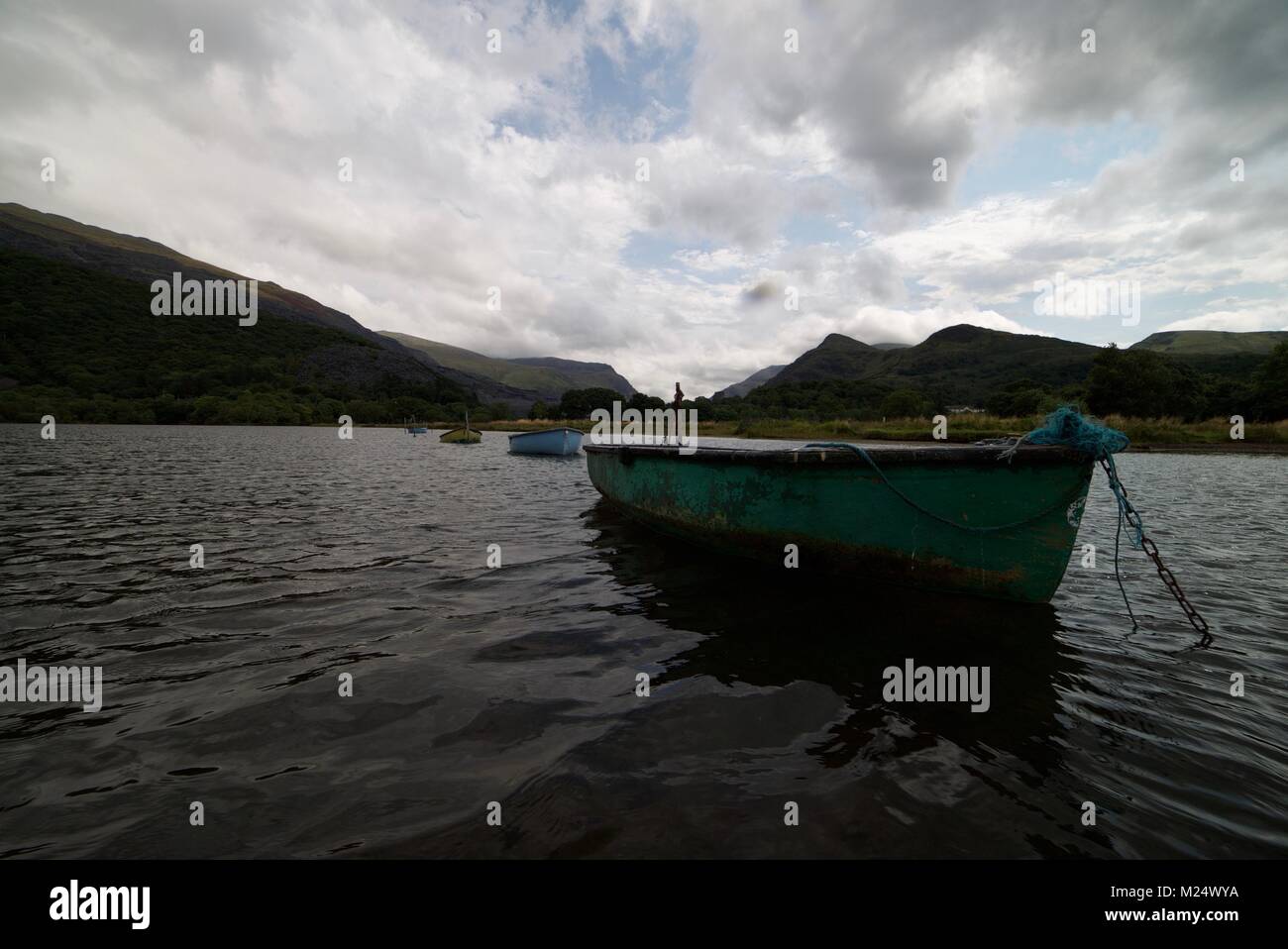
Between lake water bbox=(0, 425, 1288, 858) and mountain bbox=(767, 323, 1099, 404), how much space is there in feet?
434

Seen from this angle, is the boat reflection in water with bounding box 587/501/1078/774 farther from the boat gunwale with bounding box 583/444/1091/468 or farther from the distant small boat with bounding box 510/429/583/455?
the distant small boat with bounding box 510/429/583/455

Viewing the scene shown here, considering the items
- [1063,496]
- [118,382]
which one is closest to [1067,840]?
[1063,496]

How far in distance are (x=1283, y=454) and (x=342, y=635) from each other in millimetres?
46825

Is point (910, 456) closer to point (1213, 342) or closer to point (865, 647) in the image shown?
point (865, 647)

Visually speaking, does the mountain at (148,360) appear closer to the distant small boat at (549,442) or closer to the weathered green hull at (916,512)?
the distant small boat at (549,442)

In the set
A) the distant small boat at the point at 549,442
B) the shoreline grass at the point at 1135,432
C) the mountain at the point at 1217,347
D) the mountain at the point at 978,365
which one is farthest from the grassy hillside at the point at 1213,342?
the distant small boat at the point at 549,442

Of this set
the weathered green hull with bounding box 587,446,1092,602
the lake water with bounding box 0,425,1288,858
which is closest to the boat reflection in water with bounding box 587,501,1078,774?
the lake water with bounding box 0,425,1288,858

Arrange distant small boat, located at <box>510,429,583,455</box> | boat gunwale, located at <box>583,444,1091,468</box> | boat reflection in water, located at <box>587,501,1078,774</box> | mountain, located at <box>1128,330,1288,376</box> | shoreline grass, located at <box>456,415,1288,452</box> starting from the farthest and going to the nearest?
mountain, located at <box>1128,330,1288,376</box>
distant small boat, located at <box>510,429,583,455</box>
shoreline grass, located at <box>456,415,1288,452</box>
boat gunwale, located at <box>583,444,1091,468</box>
boat reflection in water, located at <box>587,501,1078,774</box>

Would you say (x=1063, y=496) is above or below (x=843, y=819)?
above

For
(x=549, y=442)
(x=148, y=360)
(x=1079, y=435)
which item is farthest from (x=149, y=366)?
(x=1079, y=435)

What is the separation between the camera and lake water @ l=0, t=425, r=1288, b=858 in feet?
8.22

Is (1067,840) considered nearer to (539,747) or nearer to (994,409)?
Result: (539,747)
